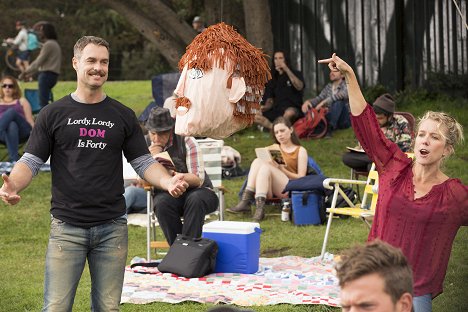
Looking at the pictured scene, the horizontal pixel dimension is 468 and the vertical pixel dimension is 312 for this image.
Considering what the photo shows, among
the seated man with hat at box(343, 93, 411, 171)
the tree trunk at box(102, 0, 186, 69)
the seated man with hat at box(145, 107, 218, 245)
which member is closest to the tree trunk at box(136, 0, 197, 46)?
the tree trunk at box(102, 0, 186, 69)

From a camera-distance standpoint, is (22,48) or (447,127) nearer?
(447,127)

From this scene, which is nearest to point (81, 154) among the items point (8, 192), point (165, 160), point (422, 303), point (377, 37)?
point (8, 192)

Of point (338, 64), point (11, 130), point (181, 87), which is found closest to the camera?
point (338, 64)

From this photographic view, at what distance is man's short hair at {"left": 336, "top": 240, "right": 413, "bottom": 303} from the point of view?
9.14 ft

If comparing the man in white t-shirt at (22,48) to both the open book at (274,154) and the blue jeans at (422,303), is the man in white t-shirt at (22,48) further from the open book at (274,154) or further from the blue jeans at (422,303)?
the blue jeans at (422,303)

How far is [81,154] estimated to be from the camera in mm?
4652

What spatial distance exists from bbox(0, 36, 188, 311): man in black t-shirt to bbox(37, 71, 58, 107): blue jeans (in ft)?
34.3

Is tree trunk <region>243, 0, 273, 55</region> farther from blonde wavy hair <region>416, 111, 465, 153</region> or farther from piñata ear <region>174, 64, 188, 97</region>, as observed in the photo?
blonde wavy hair <region>416, 111, 465, 153</region>

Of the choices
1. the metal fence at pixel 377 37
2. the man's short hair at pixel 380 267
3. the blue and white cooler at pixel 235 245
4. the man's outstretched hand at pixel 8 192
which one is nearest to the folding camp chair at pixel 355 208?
the blue and white cooler at pixel 235 245

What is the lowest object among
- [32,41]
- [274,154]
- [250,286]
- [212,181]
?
[250,286]

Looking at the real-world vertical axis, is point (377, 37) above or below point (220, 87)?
above

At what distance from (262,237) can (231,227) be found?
133cm

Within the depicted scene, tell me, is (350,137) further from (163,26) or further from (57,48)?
(57,48)

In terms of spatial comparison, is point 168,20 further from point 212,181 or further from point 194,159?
point 194,159
